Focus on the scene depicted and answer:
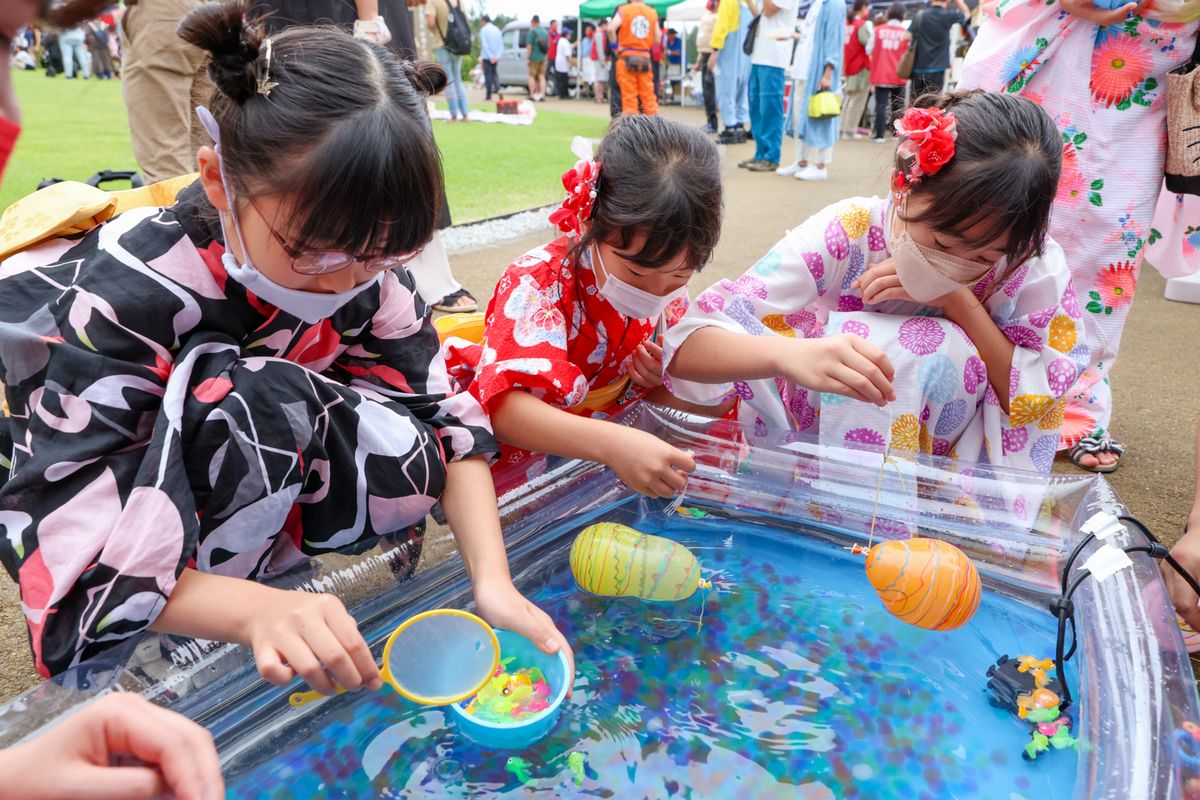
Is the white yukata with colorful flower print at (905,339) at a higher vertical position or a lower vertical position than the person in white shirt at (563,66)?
higher

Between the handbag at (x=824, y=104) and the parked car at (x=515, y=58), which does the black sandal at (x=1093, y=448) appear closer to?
the handbag at (x=824, y=104)

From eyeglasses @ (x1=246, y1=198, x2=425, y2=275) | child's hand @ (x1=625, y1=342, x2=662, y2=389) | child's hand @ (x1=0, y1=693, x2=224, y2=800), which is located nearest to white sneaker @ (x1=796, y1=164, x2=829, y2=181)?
child's hand @ (x1=625, y1=342, x2=662, y2=389)

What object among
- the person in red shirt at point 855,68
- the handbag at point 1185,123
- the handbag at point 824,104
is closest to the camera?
the handbag at point 1185,123

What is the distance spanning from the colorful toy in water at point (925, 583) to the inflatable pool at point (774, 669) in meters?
0.10

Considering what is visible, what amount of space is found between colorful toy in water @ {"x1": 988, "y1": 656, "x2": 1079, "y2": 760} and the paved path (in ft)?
2.70

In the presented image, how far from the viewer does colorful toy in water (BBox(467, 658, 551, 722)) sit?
1409mm

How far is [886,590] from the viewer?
1.64 m

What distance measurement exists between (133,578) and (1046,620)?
162 cm

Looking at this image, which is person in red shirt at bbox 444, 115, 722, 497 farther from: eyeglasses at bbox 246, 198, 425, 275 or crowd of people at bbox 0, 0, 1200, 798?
eyeglasses at bbox 246, 198, 425, 275

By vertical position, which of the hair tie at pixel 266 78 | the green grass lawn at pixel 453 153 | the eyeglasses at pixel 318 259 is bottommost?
the green grass lawn at pixel 453 153

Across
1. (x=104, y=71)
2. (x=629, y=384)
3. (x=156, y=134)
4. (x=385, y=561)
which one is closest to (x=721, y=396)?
(x=629, y=384)

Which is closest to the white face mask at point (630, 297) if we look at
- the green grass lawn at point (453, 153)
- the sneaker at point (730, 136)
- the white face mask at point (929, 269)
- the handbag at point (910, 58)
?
the white face mask at point (929, 269)

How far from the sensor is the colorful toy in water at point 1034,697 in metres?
1.44

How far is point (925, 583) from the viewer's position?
1.59 metres
